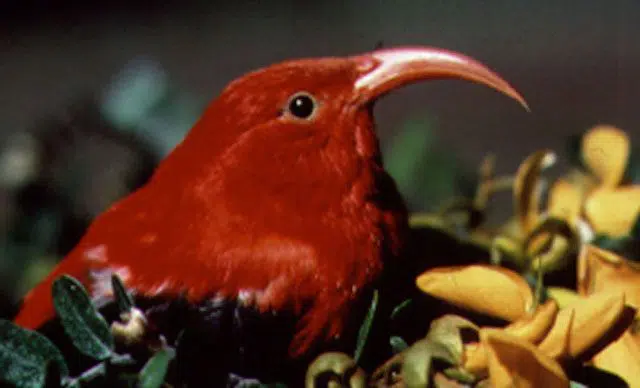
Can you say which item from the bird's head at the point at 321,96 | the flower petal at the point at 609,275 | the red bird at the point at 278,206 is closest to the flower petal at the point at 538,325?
the flower petal at the point at 609,275

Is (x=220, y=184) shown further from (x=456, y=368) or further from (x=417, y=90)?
(x=417, y=90)

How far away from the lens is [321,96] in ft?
3.34

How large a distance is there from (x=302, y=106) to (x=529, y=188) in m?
0.24

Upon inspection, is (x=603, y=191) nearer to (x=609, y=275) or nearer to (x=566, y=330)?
(x=609, y=275)

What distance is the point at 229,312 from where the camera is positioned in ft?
2.84

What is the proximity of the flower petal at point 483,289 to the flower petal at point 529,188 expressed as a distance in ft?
0.96

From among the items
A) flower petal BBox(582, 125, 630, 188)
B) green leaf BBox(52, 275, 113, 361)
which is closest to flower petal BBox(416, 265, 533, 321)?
green leaf BBox(52, 275, 113, 361)

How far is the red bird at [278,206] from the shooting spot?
0.90 meters

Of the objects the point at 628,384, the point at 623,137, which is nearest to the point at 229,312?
the point at 628,384

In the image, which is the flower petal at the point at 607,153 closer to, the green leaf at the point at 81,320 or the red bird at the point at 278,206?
the red bird at the point at 278,206

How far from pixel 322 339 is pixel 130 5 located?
3892 millimetres

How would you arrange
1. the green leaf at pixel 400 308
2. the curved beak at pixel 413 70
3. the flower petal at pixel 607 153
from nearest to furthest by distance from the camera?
the green leaf at pixel 400 308 < the curved beak at pixel 413 70 < the flower petal at pixel 607 153

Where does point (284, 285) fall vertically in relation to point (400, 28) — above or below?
above

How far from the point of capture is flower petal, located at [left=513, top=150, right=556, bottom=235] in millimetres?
1064
